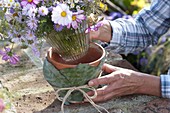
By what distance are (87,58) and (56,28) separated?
1.08 ft

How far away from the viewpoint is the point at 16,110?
1684mm

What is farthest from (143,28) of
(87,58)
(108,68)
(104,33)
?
(87,58)

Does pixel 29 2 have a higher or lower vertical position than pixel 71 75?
higher

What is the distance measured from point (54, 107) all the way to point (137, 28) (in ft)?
2.40

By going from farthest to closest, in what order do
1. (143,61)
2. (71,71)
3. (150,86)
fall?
(143,61) < (150,86) < (71,71)

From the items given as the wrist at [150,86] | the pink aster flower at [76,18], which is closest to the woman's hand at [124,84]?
the wrist at [150,86]

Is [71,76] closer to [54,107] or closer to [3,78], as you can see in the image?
[54,107]

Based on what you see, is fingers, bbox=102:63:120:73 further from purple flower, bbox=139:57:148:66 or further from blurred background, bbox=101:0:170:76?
purple flower, bbox=139:57:148:66

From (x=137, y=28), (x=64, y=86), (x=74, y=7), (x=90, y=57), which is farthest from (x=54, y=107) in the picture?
(x=137, y=28)

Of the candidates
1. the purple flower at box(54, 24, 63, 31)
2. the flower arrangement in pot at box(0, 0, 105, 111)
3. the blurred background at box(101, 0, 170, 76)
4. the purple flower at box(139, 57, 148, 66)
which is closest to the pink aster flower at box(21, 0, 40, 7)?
the flower arrangement in pot at box(0, 0, 105, 111)

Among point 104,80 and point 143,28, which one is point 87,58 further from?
A: point 143,28

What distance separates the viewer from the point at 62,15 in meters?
1.35

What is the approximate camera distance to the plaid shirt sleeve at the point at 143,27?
2.13 m

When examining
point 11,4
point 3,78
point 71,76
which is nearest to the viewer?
point 11,4
